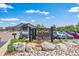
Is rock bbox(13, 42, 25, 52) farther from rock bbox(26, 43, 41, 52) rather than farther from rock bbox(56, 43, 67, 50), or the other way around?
rock bbox(56, 43, 67, 50)

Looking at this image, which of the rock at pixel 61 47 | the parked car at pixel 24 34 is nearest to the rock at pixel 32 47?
the parked car at pixel 24 34

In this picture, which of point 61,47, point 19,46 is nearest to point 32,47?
point 19,46

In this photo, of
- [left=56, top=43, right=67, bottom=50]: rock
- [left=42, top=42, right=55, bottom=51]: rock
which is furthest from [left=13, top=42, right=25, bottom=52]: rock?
[left=56, top=43, right=67, bottom=50]: rock

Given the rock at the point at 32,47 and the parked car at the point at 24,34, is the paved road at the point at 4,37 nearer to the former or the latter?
the parked car at the point at 24,34

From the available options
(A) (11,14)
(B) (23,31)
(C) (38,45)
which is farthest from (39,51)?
(A) (11,14)

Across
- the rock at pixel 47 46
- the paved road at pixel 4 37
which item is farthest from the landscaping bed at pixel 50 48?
the paved road at pixel 4 37

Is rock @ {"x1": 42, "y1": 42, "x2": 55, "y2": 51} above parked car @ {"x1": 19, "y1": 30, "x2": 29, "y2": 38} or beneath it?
beneath

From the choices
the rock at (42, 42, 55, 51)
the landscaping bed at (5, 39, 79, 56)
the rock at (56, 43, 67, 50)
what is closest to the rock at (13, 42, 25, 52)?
the landscaping bed at (5, 39, 79, 56)

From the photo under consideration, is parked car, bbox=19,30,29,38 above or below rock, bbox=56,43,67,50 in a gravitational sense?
above

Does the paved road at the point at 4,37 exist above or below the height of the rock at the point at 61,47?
above

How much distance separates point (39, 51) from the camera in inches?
112

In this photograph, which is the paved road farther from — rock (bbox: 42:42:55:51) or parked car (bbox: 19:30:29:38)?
rock (bbox: 42:42:55:51)

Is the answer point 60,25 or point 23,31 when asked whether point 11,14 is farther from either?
point 60,25

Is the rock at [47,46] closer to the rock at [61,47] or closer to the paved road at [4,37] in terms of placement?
the rock at [61,47]
